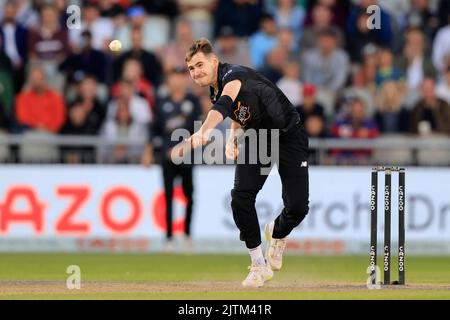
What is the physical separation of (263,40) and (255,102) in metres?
9.66

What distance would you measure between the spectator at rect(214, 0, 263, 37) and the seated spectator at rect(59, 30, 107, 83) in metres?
2.25

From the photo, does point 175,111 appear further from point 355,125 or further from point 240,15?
point 240,15

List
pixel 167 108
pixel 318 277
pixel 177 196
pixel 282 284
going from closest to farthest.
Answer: pixel 282 284 < pixel 318 277 < pixel 167 108 < pixel 177 196

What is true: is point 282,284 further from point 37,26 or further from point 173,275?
point 37,26

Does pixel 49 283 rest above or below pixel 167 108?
below

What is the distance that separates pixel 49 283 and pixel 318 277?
308 cm

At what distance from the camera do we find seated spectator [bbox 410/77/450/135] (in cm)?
1955

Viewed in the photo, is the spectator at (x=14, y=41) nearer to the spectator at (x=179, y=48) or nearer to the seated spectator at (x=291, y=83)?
Result: the spectator at (x=179, y=48)

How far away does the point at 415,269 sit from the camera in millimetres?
14812

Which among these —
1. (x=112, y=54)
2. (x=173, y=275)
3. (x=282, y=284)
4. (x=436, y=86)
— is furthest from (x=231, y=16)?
(x=282, y=284)

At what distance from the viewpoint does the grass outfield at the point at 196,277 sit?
35.8 feet

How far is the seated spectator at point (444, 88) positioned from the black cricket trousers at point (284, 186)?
9.12 m

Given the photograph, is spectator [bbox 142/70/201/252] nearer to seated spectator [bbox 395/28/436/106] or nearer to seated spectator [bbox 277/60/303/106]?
seated spectator [bbox 277/60/303/106]

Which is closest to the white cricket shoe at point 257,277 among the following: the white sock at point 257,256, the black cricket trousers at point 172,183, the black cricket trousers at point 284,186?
the white sock at point 257,256
